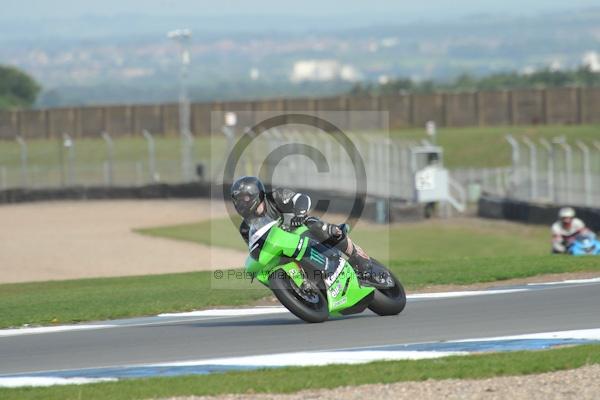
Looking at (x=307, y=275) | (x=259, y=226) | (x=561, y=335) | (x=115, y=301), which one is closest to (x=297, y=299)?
(x=307, y=275)

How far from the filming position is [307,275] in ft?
36.6

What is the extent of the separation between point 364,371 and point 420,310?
310cm

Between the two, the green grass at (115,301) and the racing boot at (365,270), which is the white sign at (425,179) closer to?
the green grass at (115,301)

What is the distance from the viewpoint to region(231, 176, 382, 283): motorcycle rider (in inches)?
427

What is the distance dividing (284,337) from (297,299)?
0.39 m

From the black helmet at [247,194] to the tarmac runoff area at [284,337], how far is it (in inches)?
43.0

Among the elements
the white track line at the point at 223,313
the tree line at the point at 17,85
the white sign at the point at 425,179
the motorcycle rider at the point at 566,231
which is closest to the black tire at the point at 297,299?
the white track line at the point at 223,313

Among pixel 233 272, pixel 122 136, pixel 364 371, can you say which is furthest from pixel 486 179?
pixel 122 136

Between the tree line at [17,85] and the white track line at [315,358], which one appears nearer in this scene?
the white track line at [315,358]

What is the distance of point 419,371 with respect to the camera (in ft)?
29.8

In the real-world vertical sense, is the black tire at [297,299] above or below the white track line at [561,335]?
above

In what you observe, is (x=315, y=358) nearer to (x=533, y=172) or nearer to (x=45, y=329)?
(x=45, y=329)

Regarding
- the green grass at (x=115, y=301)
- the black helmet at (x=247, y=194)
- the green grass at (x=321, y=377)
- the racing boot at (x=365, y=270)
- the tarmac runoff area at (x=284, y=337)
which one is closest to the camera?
the green grass at (x=321, y=377)

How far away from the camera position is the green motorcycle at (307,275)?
35.8 feet
